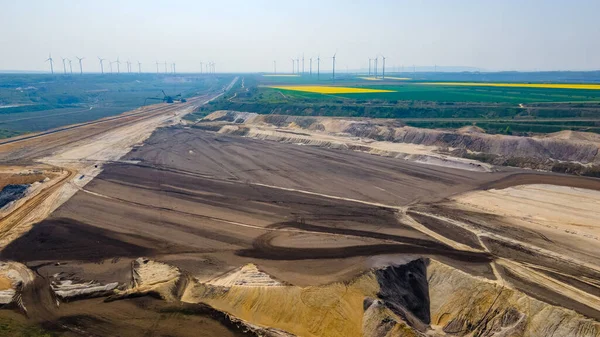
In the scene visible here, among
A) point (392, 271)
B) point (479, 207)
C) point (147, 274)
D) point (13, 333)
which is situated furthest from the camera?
point (479, 207)

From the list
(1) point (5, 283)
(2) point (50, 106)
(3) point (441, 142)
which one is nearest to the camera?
(1) point (5, 283)

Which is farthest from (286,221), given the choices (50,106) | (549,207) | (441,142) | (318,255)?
(50,106)

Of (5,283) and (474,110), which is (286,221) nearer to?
(5,283)

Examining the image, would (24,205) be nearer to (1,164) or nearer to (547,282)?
(1,164)

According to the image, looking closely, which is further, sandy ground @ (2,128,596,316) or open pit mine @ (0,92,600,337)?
sandy ground @ (2,128,596,316)

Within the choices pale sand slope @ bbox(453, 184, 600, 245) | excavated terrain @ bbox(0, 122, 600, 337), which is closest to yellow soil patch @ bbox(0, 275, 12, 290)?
excavated terrain @ bbox(0, 122, 600, 337)

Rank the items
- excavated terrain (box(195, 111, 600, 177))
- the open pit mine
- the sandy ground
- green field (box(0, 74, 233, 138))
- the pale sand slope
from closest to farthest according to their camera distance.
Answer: the open pit mine < the sandy ground < the pale sand slope < excavated terrain (box(195, 111, 600, 177)) < green field (box(0, 74, 233, 138))

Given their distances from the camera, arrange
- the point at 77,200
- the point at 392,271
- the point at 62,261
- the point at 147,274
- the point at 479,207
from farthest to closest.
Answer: the point at 77,200 → the point at 479,207 → the point at 62,261 → the point at 147,274 → the point at 392,271

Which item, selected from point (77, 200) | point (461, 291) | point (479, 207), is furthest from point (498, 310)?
point (77, 200)

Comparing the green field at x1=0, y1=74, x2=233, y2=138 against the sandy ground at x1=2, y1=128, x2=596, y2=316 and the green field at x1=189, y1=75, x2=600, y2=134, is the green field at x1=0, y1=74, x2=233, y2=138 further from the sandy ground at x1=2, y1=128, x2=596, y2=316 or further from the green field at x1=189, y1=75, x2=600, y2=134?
the sandy ground at x1=2, y1=128, x2=596, y2=316
